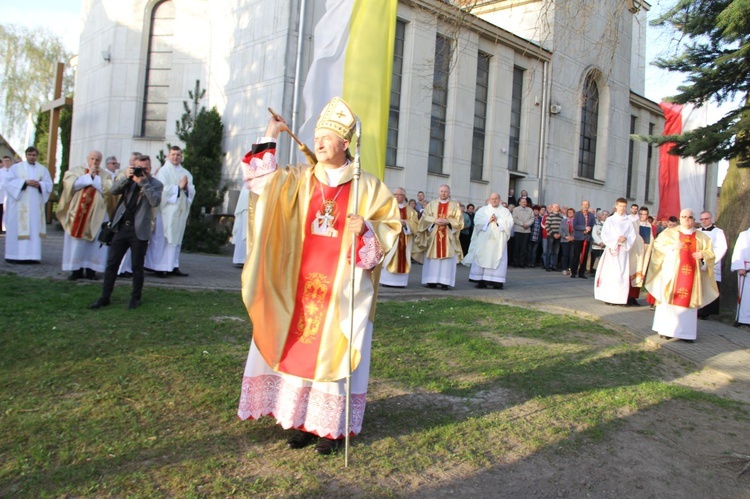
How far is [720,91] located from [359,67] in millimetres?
8143

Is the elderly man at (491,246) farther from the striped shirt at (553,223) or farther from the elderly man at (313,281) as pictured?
the elderly man at (313,281)

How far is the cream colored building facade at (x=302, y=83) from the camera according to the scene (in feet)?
59.6

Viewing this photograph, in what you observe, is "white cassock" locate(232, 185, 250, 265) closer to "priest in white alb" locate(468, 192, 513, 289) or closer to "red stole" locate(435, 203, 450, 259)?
"red stole" locate(435, 203, 450, 259)

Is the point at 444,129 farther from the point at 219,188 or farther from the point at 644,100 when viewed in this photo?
the point at 644,100

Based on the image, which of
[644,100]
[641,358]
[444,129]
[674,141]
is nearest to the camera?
[641,358]

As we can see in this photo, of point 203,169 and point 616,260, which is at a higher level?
point 203,169

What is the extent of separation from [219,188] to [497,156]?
34.1 feet

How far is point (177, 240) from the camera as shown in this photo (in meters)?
11.0

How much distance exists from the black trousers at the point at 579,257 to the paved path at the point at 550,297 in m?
2.68

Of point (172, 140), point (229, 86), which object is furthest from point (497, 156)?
point (172, 140)

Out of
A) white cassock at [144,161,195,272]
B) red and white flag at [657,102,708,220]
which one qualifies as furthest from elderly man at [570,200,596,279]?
white cassock at [144,161,195,272]

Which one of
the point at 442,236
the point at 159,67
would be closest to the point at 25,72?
the point at 159,67

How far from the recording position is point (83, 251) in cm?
977

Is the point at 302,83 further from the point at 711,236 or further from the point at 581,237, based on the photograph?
the point at 711,236
